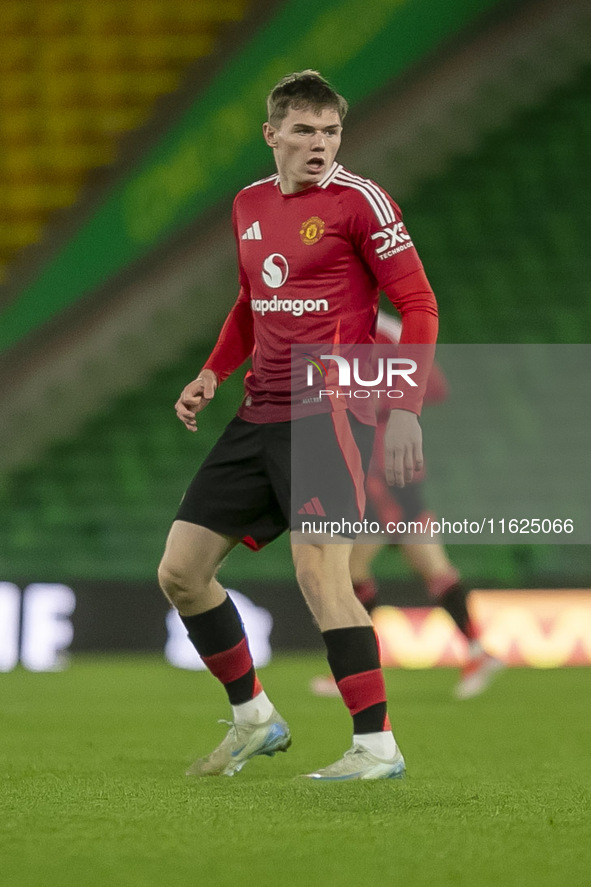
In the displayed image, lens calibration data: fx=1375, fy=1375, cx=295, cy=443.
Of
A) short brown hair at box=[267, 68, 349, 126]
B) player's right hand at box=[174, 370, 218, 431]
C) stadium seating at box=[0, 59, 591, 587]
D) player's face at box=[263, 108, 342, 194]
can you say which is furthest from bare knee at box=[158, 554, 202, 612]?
stadium seating at box=[0, 59, 591, 587]

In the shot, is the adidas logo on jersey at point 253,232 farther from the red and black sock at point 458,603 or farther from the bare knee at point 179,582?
the red and black sock at point 458,603

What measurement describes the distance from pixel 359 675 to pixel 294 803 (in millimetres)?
387

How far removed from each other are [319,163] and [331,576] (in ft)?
2.76

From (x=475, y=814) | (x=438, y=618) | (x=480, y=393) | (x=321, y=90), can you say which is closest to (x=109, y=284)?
(x=480, y=393)

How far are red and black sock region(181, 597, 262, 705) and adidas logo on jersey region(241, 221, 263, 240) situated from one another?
0.78m

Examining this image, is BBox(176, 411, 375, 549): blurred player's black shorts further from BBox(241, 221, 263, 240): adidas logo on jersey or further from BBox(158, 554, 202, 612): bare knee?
BBox(241, 221, 263, 240): adidas logo on jersey

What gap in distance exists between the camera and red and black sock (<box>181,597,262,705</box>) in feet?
9.71

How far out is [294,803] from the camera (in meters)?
2.42

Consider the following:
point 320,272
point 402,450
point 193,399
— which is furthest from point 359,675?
point 320,272

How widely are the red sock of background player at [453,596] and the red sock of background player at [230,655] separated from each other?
1718 mm

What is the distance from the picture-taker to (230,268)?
790cm

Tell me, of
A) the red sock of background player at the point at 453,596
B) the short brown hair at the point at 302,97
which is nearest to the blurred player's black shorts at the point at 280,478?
the short brown hair at the point at 302,97

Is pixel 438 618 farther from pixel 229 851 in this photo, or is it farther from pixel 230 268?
pixel 229 851

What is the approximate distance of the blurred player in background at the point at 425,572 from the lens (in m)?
4.54
